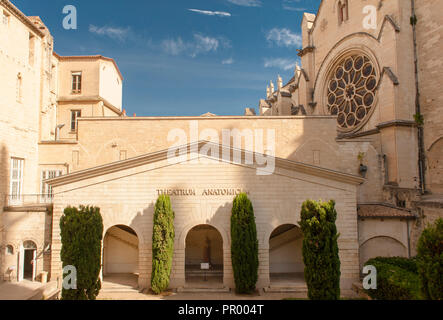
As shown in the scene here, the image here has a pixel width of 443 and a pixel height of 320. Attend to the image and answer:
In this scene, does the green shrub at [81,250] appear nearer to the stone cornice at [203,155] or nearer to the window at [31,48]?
the stone cornice at [203,155]

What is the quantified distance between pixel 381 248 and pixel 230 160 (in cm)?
976

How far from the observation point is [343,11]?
27.3 metres

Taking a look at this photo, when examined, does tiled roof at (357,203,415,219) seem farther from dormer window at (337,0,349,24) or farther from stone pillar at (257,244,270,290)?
dormer window at (337,0,349,24)

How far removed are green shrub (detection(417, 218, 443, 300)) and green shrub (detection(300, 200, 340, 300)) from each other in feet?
11.5

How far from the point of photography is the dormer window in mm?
27000

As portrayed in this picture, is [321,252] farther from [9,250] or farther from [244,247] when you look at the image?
[9,250]

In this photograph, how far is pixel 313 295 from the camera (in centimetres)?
1298

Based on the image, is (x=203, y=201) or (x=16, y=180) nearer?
(x=203, y=201)

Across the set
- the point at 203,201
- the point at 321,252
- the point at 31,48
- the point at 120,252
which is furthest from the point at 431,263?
the point at 31,48

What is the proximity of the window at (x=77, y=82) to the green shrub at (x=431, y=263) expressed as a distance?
27.4m

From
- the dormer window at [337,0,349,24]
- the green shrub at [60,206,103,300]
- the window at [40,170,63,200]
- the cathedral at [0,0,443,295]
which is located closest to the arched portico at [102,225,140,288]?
the cathedral at [0,0,443,295]
